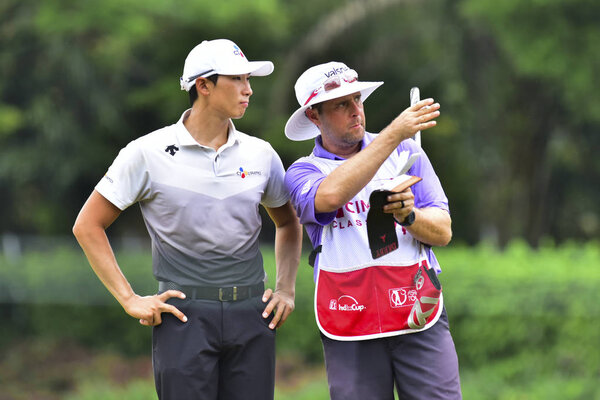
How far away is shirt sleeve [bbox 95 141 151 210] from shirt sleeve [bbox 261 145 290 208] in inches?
21.3

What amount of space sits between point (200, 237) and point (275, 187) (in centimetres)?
44

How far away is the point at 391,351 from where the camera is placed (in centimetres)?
378

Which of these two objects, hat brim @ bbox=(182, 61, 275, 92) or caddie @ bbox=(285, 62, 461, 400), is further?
hat brim @ bbox=(182, 61, 275, 92)

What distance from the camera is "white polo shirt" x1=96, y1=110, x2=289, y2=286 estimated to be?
383cm

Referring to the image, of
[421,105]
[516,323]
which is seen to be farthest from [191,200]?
[516,323]

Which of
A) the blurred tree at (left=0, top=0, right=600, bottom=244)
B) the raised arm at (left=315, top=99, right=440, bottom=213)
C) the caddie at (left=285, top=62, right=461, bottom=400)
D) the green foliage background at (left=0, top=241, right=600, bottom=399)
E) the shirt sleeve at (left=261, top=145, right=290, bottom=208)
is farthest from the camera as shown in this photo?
the blurred tree at (left=0, top=0, right=600, bottom=244)

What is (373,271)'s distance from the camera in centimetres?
373

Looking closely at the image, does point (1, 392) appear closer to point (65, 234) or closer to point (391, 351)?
point (65, 234)

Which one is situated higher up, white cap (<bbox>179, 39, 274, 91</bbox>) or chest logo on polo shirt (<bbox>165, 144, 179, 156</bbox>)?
white cap (<bbox>179, 39, 274, 91</bbox>)

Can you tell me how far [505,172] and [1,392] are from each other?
9608 mm

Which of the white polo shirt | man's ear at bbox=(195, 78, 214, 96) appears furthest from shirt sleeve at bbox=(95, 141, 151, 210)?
man's ear at bbox=(195, 78, 214, 96)

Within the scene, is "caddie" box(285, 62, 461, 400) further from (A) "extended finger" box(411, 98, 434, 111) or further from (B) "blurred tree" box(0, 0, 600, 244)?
(B) "blurred tree" box(0, 0, 600, 244)

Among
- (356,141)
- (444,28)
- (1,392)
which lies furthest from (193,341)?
(444,28)

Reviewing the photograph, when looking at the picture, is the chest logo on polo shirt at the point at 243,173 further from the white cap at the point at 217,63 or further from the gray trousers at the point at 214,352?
the gray trousers at the point at 214,352
